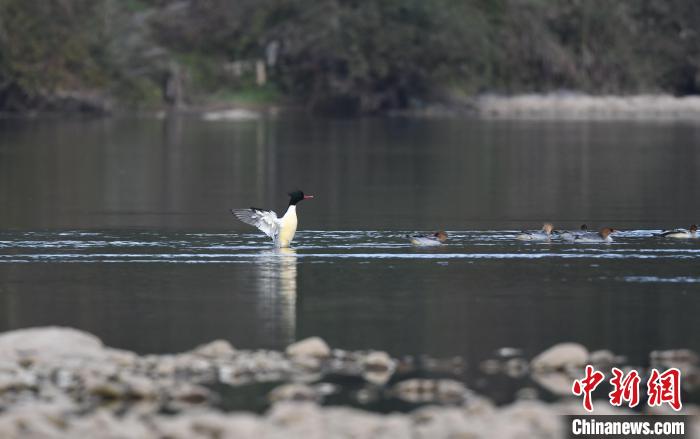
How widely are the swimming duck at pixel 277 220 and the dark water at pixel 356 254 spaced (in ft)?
1.08

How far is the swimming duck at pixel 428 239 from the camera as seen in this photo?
20625mm

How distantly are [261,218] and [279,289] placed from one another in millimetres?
3047

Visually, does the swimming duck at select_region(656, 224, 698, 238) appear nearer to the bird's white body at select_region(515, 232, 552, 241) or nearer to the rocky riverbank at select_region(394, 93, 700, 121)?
the bird's white body at select_region(515, 232, 552, 241)

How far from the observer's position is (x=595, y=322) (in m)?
15.2

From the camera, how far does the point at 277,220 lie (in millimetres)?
20000

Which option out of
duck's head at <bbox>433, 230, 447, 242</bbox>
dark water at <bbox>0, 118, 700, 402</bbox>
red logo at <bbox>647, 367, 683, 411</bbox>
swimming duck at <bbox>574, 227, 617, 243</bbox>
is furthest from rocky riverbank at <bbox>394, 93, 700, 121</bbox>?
red logo at <bbox>647, 367, 683, 411</bbox>

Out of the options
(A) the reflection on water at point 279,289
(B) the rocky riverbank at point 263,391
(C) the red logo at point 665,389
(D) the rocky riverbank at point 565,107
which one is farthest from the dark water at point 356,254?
(D) the rocky riverbank at point 565,107

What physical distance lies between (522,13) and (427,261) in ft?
189

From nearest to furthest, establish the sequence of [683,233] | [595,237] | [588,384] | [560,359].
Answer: [588,384] < [560,359] < [595,237] < [683,233]

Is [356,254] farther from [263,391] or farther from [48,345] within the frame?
[263,391]

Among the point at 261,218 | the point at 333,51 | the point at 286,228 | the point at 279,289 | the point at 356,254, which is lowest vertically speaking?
the point at 279,289

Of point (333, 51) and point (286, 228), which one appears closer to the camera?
point (286, 228)

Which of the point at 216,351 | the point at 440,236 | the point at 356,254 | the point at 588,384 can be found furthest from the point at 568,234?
the point at 588,384

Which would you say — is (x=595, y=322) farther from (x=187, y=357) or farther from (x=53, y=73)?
(x=53, y=73)
